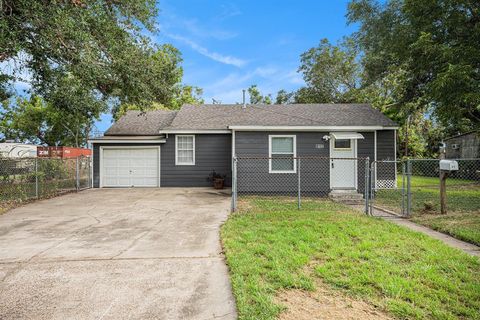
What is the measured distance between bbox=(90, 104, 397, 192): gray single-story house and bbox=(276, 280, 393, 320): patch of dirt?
8.58 meters

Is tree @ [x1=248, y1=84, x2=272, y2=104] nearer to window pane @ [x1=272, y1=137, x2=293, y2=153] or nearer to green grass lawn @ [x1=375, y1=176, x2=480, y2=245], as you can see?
window pane @ [x1=272, y1=137, x2=293, y2=153]

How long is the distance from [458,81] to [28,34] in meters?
14.0

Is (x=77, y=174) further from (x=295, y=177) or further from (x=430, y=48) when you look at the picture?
(x=430, y=48)

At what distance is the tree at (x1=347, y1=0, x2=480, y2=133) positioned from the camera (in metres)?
10.6

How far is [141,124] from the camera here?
15.8 meters

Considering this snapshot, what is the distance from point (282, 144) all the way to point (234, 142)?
77.9 inches

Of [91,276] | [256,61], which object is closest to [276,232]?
[91,276]

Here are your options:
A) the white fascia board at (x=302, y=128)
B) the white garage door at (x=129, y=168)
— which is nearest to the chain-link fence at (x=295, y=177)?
the white fascia board at (x=302, y=128)

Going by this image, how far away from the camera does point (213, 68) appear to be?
25.9 metres

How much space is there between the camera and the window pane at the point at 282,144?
11.9m

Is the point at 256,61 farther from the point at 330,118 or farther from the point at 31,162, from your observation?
the point at 31,162

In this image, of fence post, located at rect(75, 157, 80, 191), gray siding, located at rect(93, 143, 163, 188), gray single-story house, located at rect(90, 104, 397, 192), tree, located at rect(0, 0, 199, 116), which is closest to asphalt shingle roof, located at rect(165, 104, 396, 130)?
gray single-story house, located at rect(90, 104, 397, 192)

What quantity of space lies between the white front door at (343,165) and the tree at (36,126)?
25.6 metres

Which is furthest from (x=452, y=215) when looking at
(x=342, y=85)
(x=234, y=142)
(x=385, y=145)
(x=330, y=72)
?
(x=342, y=85)
